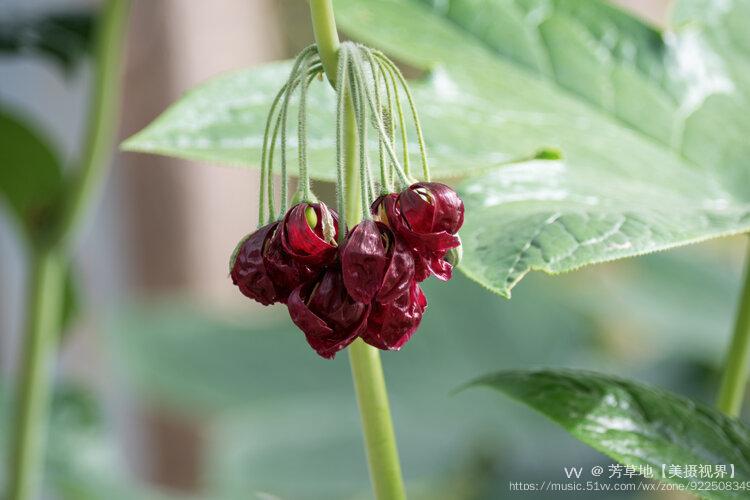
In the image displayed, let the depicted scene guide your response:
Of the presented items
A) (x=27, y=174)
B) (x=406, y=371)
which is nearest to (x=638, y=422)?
(x=27, y=174)

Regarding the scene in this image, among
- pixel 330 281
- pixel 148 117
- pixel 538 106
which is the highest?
pixel 148 117

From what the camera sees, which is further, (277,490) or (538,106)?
(277,490)

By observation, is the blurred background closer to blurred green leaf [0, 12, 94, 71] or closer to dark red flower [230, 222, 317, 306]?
blurred green leaf [0, 12, 94, 71]

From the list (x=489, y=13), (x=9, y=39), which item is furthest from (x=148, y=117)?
(x=489, y=13)

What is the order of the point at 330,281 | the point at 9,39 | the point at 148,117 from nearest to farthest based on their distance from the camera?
the point at 330,281 < the point at 9,39 < the point at 148,117

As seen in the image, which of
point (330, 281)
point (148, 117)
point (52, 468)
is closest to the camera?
point (330, 281)

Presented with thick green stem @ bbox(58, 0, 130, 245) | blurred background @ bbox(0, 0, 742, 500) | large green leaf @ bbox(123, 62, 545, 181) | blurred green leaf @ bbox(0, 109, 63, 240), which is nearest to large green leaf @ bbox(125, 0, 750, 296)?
large green leaf @ bbox(123, 62, 545, 181)

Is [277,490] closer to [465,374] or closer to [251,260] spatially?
[465,374]
